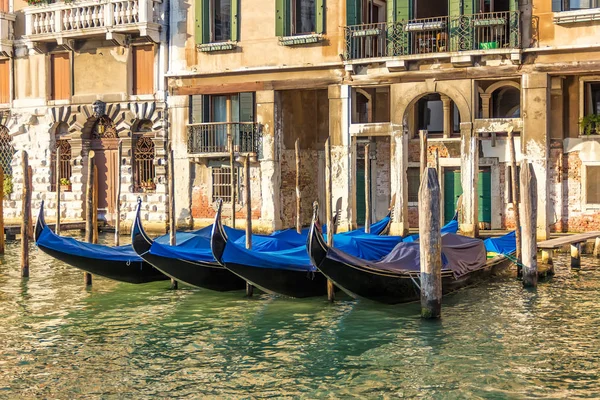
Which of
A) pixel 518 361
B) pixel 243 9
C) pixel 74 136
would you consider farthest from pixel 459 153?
pixel 518 361

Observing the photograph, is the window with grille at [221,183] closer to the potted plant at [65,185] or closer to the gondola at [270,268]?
the potted plant at [65,185]

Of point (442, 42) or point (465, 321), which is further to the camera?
point (442, 42)

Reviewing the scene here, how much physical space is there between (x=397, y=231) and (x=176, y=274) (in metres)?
6.04

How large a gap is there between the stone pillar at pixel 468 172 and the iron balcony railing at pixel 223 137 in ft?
12.9

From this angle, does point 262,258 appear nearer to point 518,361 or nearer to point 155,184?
point 518,361

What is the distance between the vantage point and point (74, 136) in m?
20.6

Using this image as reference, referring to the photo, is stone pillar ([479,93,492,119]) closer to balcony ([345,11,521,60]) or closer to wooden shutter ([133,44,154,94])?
balcony ([345,11,521,60])

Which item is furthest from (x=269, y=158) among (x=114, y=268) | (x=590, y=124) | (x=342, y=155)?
(x=114, y=268)

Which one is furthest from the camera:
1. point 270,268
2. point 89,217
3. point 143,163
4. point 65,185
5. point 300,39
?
point 65,185

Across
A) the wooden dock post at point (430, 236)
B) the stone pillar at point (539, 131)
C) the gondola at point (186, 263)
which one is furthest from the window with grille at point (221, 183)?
the wooden dock post at point (430, 236)

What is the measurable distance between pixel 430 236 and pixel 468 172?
24.0 feet

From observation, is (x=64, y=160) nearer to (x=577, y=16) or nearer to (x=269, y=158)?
(x=269, y=158)

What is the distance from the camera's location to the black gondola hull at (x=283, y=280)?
1120 cm

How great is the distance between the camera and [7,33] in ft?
68.8
